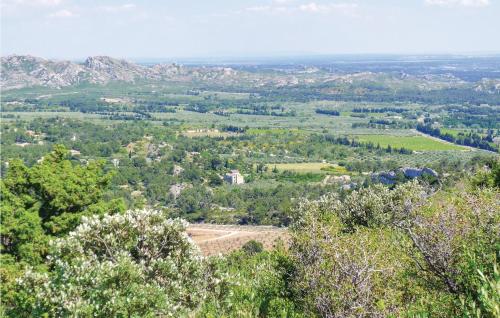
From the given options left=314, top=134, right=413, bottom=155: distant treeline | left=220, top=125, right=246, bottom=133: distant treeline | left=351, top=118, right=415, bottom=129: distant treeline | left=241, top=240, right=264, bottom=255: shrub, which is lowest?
left=351, top=118, right=415, bottom=129: distant treeline

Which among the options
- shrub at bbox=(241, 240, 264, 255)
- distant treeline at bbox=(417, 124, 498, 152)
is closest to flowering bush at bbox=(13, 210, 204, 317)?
shrub at bbox=(241, 240, 264, 255)

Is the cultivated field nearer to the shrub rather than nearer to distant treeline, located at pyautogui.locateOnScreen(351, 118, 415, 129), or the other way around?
the shrub

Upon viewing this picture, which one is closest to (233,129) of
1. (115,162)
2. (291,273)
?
(115,162)

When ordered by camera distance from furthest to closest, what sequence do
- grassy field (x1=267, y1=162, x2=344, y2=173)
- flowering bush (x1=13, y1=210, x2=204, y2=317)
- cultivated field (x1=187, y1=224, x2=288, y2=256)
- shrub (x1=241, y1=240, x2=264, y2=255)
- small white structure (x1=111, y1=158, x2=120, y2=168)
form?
small white structure (x1=111, y1=158, x2=120, y2=168) → grassy field (x1=267, y1=162, x2=344, y2=173) → cultivated field (x1=187, y1=224, x2=288, y2=256) → shrub (x1=241, y1=240, x2=264, y2=255) → flowering bush (x1=13, y1=210, x2=204, y2=317)

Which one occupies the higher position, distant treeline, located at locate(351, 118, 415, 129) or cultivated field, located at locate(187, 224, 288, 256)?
cultivated field, located at locate(187, 224, 288, 256)

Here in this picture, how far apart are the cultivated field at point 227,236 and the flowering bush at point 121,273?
1534 inches

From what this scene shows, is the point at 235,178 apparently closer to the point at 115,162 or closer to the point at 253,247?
the point at 115,162

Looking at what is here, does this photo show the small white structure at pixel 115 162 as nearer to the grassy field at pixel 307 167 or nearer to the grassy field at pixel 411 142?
the grassy field at pixel 307 167

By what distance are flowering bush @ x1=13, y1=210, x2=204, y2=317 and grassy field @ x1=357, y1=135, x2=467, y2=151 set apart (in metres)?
132

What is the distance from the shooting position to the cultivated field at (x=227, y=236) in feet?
191

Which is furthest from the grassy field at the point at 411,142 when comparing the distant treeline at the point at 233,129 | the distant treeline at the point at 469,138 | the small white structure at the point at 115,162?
the small white structure at the point at 115,162

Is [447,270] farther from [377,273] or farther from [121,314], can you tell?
[121,314]

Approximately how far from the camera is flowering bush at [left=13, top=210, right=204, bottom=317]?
13000 millimetres

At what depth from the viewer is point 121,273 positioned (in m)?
13.4
